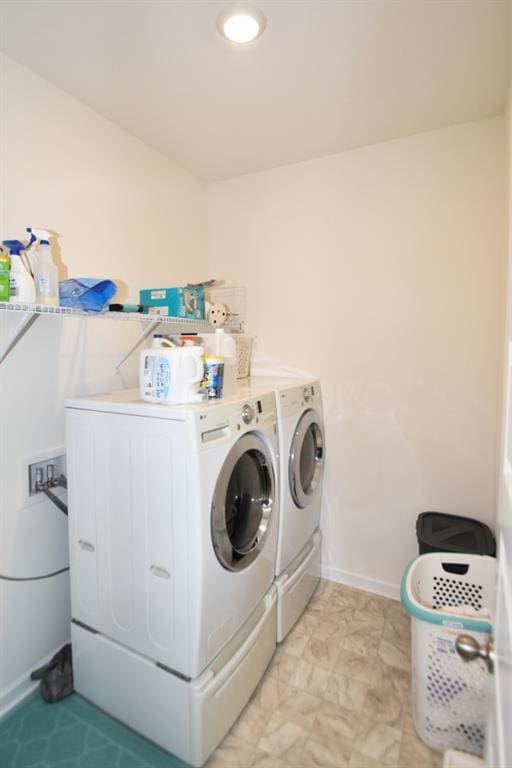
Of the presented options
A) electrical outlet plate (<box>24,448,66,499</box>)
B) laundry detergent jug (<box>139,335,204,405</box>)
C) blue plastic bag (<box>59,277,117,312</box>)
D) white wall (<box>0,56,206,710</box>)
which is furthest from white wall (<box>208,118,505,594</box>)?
electrical outlet plate (<box>24,448,66,499</box>)

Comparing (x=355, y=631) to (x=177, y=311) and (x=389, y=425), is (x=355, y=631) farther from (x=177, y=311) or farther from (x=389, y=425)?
(x=177, y=311)

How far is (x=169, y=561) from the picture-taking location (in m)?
1.23

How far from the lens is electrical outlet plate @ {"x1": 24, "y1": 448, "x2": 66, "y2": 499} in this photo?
154 centimetres

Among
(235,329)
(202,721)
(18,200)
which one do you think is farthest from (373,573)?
(18,200)

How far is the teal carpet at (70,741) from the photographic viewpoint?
130 cm

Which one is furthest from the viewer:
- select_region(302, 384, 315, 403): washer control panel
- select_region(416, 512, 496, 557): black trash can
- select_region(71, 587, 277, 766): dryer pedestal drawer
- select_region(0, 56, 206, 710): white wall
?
select_region(302, 384, 315, 403): washer control panel

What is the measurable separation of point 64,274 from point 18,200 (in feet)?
1.03

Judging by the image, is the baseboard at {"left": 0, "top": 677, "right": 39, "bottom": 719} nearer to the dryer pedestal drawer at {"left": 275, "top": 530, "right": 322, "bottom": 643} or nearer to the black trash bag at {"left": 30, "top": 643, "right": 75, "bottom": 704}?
the black trash bag at {"left": 30, "top": 643, "right": 75, "bottom": 704}

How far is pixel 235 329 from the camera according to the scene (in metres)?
2.48

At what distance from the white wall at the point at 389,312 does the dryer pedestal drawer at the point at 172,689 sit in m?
1.01

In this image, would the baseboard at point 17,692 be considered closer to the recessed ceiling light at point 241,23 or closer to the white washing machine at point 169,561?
the white washing machine at point 169,561

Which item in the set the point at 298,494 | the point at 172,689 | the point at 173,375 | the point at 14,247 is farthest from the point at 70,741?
the point at 14,247

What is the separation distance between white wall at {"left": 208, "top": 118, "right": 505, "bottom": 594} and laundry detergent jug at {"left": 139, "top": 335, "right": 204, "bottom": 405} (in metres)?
1.15

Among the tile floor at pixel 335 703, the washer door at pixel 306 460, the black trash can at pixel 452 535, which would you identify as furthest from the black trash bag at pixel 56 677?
the black trash can at pixel 452 535
